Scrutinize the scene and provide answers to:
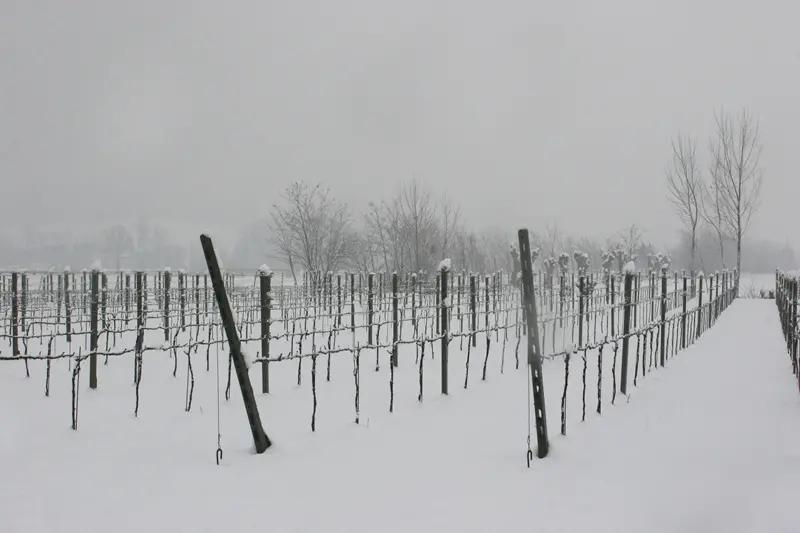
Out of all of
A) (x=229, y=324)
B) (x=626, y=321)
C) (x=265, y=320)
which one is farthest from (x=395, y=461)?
(x=626, y=321)

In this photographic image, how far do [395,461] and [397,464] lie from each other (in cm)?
6

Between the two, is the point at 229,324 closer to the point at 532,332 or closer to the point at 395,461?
the point at 395,461

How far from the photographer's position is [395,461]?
3732mm

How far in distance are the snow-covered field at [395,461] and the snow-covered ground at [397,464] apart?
0.05 feet

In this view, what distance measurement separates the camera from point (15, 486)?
3021 mm

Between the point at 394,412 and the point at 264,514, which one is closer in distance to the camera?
the point at 264,514

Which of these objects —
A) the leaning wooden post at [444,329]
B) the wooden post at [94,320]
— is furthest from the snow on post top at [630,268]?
the wooden post at [94,320]

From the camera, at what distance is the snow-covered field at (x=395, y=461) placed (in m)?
2.86

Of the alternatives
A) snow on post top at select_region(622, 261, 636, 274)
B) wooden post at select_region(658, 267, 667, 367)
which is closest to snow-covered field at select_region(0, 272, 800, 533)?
wooden post at select_region(658, 267, 667, 367)

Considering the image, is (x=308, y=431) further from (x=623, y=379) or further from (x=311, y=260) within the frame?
(x=311, y=260)

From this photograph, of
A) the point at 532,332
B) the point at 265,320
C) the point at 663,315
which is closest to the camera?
the point at 532,332

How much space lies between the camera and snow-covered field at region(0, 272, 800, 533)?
2.86 metres

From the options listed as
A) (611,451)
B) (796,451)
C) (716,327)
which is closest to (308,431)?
(611,451)

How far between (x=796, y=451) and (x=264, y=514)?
3722mm
